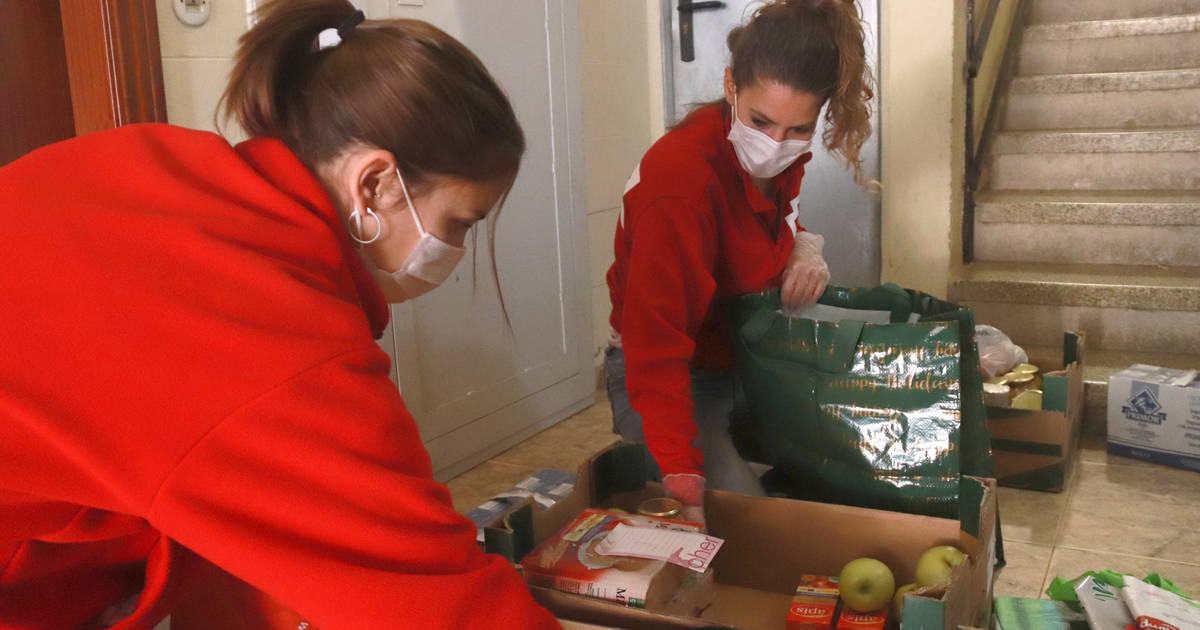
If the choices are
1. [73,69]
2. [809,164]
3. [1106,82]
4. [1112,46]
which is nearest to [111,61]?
[73,69]

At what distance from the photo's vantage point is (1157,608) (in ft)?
4.05

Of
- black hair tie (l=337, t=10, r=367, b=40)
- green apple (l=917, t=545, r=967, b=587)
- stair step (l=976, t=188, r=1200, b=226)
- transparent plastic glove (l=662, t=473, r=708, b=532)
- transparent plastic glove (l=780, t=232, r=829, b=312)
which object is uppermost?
black hair tie (l=337, t=10, r=367, b=40)

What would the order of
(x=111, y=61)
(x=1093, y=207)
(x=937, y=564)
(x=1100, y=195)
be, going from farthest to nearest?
(x=1100, y=195) → (x=1093, y=207) → (x=111, y=61) → (x=937, y=564)

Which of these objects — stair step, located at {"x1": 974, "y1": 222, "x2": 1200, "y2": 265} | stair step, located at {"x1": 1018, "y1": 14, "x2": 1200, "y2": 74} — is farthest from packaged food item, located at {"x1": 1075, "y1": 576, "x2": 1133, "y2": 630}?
stair step, located at {"x1": 1018, "y1": 14, "x2": 1200, "y2": 74}

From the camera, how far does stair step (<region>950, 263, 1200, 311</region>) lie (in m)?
2.95

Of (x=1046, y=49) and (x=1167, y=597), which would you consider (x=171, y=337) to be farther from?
(x=1046, y=49)

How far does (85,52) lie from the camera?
180 centimetres

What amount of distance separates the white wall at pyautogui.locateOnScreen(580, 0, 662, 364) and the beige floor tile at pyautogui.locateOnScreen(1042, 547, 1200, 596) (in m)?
1.66

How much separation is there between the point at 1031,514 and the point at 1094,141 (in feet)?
5.71

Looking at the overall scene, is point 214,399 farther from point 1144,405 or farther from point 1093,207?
point 1093,207

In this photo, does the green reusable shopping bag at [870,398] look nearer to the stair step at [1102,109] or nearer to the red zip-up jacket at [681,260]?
the red zip-up jacket at [681,260]

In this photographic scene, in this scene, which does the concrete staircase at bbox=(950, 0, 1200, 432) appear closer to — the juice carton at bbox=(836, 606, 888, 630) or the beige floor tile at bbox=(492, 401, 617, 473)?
the beige floor tile at bbox=(492, 401, 617, 473)

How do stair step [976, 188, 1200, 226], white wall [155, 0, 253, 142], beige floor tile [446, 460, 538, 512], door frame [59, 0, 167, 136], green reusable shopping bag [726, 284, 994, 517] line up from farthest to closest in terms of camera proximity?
1. stair step [976, 188, 1200, 226]
2. beige floor tile [446, 460, 538, 512]
3. white wall [155, 0, 253, 142]
4. door frame [59, 0, 167, 136]
5. green reusable shopping bag [726, 284, 994, 517]

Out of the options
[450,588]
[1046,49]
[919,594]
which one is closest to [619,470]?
[919,594]
